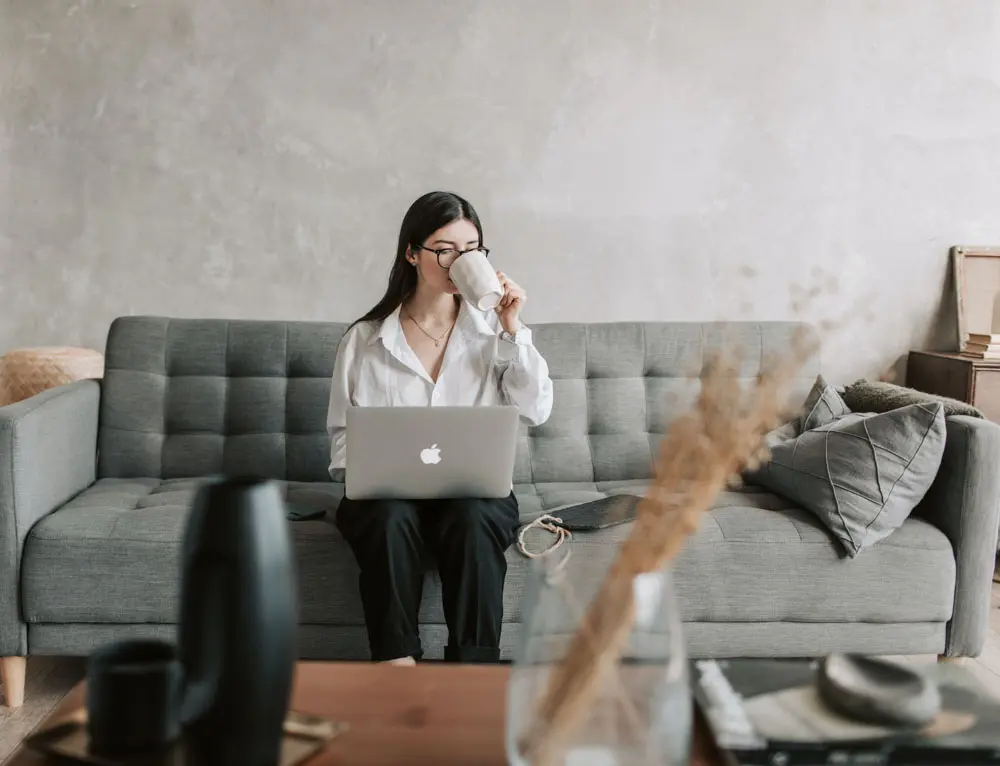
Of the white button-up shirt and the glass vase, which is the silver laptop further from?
the glass vase

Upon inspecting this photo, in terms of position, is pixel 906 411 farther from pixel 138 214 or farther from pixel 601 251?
pixel 138 214

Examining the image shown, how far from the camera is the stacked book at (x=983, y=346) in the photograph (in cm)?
292

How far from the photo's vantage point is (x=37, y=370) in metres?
2.83

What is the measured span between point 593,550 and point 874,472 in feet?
2.24

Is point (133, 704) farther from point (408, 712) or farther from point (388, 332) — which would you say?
point (388, 332)

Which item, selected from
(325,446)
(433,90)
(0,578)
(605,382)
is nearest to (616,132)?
(433,90)

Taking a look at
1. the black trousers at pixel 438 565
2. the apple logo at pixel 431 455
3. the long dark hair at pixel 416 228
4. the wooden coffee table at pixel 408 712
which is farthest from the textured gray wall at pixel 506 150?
the wooden coffee table at pixel 408 712

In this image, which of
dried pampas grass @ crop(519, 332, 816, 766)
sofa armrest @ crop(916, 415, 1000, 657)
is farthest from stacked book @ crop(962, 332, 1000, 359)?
dried pampas grass @ crop(519, 332, 816, 766)

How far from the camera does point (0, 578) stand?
1938 mm

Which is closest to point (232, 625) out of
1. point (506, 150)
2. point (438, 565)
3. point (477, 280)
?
point (438, 565)

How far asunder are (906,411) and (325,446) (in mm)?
1455

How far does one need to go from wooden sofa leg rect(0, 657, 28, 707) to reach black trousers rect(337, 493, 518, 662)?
75 centimetres

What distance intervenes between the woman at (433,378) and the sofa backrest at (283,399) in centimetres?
31

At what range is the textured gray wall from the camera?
9.91ft
